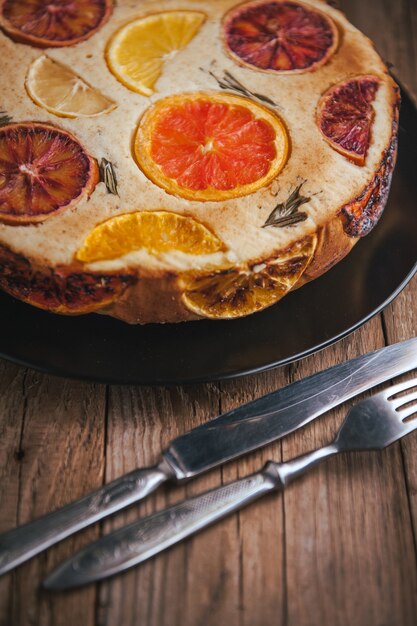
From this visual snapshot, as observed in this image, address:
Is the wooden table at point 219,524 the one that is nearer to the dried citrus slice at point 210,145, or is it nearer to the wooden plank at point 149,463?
the wooden plank at point 149,463

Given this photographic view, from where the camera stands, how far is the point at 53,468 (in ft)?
6.66

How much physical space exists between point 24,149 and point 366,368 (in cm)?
115

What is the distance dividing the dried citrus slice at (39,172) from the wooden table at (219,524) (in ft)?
1.60

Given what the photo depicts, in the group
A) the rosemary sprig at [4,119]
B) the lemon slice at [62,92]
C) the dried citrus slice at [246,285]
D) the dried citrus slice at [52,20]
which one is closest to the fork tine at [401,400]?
the dried citrus slice at [246,285]

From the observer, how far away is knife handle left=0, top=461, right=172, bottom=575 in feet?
5.79

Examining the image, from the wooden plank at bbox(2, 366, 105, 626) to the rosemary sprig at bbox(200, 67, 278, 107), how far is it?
1.00 m

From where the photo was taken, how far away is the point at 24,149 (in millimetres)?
2145

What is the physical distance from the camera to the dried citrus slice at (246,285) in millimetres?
2023

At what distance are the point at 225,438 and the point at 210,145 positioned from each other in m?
0.83

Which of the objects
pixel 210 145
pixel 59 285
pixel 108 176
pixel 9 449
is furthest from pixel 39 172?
pixel 9 449

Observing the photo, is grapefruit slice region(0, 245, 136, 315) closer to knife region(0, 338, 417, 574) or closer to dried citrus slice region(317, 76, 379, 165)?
knife region(0, 338, 417, 574)

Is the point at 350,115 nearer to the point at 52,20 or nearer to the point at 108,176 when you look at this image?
the point at 108,176

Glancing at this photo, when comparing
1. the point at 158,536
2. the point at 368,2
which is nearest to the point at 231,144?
the point at 158,536

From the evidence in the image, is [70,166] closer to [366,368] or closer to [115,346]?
[115,346]
